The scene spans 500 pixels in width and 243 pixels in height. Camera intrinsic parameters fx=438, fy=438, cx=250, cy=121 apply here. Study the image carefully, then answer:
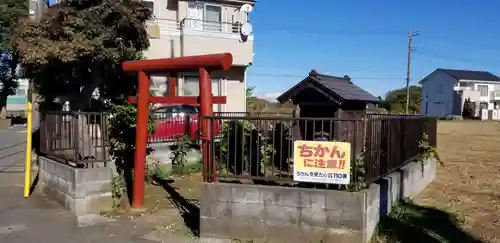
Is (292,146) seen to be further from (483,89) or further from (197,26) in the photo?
(483,89)

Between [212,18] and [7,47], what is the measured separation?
13.9 meters

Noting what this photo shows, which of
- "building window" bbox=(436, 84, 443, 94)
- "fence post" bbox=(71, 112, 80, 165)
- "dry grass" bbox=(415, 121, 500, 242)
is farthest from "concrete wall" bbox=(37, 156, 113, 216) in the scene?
"building window" bbox=(436, 84, 443, 94)

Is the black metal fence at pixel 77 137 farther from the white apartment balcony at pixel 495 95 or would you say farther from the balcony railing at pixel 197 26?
the white apartment balcony at pixel 495 95

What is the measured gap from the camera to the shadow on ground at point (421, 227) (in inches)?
239

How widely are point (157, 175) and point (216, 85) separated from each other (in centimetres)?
844

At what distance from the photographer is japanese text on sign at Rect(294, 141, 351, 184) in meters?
5.50

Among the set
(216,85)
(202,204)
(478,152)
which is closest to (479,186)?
(202,204)

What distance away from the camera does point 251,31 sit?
18.8 meters

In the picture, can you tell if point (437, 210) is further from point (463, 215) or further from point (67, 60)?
point (67, 60)

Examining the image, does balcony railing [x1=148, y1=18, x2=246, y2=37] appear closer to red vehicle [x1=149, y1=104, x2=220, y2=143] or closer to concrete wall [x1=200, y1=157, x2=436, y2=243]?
red vehicle [x1=149, y1=104, x2=220, y2=143]

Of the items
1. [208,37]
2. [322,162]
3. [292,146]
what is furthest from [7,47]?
[322,162]

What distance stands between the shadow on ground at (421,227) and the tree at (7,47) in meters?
21.2

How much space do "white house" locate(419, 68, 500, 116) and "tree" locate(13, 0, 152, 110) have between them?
56317mm

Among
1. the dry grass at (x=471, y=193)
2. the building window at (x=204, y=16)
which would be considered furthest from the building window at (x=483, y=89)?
the building window at (x=204, y=16)
